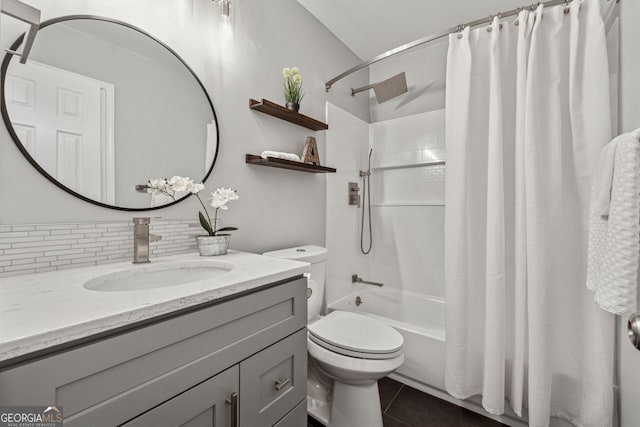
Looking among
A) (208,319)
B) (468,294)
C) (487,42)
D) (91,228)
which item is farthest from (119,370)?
(487,42)

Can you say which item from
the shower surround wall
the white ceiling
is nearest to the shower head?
the shower surround wall

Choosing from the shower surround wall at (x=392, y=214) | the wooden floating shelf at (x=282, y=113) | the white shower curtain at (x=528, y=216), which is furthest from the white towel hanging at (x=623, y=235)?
the wooden floating shelf at (x=282, y=113)

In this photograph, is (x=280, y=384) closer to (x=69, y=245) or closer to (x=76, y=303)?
(x=76, y=303)

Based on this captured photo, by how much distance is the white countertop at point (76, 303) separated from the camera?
0.44 meters

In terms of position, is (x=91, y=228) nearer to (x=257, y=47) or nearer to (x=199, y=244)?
(x=199, y=244)

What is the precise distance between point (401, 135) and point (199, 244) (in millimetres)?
1929

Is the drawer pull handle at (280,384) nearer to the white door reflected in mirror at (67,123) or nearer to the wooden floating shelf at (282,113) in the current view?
the white door reflected in mirror at (67,123)

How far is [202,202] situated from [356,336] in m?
1.02

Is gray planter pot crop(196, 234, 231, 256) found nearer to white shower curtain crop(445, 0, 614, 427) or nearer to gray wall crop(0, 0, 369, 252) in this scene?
gray wall crop(0, 0, 369, 252)

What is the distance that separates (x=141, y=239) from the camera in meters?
0.97

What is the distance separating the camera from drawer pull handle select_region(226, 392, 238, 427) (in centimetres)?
70

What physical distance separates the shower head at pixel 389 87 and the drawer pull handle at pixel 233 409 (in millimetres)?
2142

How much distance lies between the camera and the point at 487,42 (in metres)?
1.46

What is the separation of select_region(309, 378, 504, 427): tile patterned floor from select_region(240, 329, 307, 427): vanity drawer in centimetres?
75
